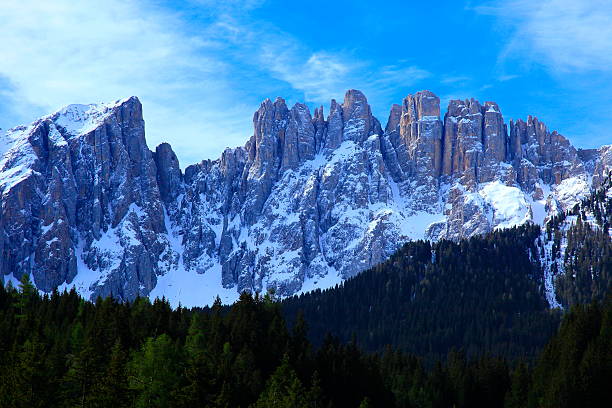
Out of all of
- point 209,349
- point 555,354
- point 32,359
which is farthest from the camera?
point 555,354

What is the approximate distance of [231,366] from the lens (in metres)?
77.6

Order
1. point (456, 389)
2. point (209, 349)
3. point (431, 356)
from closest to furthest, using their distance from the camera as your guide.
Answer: point (209, 349), point (456, 389), point (431, 356)

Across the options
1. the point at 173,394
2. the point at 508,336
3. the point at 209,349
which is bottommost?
the point at 173,394

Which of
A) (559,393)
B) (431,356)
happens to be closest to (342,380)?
(559,393)

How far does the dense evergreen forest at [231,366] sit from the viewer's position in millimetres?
58562

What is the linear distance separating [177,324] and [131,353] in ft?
65.6

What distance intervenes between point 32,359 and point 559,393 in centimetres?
5382

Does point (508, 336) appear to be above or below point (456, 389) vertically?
above

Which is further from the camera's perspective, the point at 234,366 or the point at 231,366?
the point at 234,366

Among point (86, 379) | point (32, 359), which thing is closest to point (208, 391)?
point (86, 379)

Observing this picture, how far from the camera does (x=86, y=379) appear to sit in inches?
2296

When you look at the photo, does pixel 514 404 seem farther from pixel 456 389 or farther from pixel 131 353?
pixel 131 353

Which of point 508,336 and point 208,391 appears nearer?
point 208,391

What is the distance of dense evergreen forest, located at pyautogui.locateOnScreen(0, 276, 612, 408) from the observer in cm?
5856
